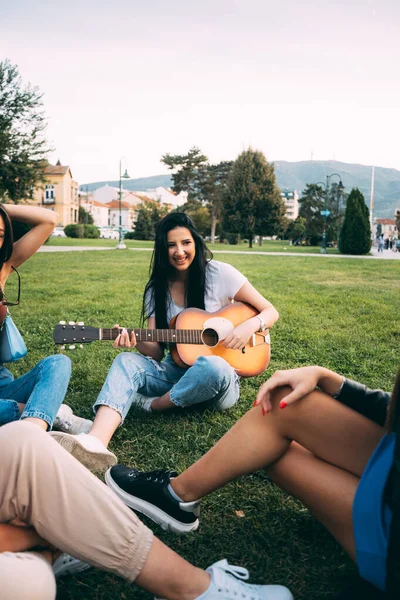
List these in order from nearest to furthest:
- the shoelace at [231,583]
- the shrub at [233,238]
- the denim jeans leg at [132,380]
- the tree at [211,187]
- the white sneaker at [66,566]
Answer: the shoelace at [231,583]
the white sneaker at [66,566]
the denim jeans leg at [132,380]
the shrub at [233,238]
the tree at [211,187]

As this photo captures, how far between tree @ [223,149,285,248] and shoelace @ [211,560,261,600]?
40443 mm

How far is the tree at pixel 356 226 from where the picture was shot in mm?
26008

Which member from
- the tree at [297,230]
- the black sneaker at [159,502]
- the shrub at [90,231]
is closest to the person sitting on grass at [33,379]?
the black sneaker at [159,502]

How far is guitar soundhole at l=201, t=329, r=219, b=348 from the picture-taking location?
11.6 feet

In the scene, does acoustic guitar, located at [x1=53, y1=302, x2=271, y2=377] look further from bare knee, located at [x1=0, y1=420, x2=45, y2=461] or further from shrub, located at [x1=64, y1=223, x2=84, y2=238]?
shrub, located at [x1=64, y1=223, x2=84, y2=238]

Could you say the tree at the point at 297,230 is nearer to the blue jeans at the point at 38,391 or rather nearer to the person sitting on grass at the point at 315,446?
the blue jeans at the point at 38,391

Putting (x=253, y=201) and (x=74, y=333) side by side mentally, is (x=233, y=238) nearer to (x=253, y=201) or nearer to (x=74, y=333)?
(x=253, y=201)

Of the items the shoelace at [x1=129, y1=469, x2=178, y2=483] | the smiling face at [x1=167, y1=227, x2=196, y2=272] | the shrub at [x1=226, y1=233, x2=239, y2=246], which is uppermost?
the shrub at [x1=226, y1=233, x2=239, y2=246]

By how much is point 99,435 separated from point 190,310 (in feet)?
3.65

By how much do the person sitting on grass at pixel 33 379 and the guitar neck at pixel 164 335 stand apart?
0.37 metres

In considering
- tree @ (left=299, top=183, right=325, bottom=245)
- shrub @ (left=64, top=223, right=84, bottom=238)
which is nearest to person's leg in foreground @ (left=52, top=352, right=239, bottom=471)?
shrub @ (left=64, top=223, right=84, bottom=238)

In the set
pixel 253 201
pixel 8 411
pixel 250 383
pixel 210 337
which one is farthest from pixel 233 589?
pixel 253 201

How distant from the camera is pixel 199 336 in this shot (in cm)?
350

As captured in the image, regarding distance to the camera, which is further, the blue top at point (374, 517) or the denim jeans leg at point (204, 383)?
the denim jeans leg at point (204, 383)
